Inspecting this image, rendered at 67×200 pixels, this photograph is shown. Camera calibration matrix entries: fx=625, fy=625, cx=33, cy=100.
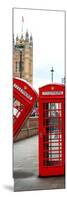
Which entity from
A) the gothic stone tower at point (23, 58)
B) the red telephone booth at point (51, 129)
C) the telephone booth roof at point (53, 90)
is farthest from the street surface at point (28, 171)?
the gothic stone tower at point (23, 58)

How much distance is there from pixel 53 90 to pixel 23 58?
36 cm

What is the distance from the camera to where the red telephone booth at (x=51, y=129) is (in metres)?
5.10

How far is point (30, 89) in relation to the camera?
508 centimetres

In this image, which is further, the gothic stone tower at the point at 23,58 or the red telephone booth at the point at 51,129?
the red telephone booth at the point at 51,129

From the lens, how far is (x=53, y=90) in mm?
5129

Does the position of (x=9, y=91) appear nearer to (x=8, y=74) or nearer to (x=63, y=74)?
(x=8, y=74)

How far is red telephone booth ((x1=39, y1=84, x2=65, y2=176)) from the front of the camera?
5.10m

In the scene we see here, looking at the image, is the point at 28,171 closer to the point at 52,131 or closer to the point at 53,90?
the point at 52,131

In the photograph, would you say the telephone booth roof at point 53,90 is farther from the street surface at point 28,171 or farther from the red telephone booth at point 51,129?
the street surface at point 28,171

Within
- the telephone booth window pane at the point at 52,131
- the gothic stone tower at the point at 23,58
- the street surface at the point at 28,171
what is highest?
the gothic stone tower at the point at 23,58

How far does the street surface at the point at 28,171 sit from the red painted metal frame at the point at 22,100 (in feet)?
0.49

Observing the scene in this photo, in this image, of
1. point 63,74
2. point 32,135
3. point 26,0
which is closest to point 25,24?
point 26,0

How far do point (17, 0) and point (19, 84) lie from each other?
2.20ft

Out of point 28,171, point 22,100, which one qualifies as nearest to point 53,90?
point 22,100
